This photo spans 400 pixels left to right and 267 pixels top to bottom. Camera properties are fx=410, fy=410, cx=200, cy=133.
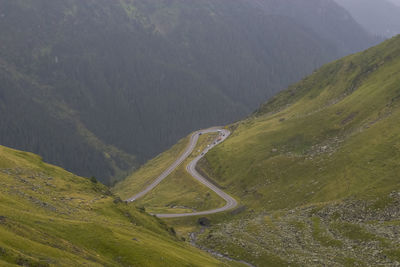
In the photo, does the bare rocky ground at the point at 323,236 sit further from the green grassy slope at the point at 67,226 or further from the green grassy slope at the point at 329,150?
the green grassy slope at the point at 67,226

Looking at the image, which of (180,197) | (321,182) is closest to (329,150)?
(321,182)

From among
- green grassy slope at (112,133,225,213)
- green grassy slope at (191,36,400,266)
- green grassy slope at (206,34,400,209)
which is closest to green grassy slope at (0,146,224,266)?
green grassy slope at (191,36,400,266)

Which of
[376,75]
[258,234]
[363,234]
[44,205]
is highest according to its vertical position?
[376,75]

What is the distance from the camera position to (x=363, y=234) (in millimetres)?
83000

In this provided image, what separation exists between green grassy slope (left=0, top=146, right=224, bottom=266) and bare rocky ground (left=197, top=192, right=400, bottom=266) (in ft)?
53.7

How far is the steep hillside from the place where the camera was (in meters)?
83.8

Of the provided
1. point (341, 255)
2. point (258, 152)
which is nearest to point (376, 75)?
point (258, 152)

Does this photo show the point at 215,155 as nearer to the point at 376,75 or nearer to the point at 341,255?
the point at 376,75

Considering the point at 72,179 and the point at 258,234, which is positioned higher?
the point at 72,179

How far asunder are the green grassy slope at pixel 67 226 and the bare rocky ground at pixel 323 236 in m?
16.4

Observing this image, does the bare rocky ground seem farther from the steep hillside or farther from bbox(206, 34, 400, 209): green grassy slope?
bbox(206, 34, 400, 209): green grassy slope

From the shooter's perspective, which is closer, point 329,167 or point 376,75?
point 329,167

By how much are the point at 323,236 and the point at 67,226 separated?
54.0 metres

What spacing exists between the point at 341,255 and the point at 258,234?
25.3 meters
